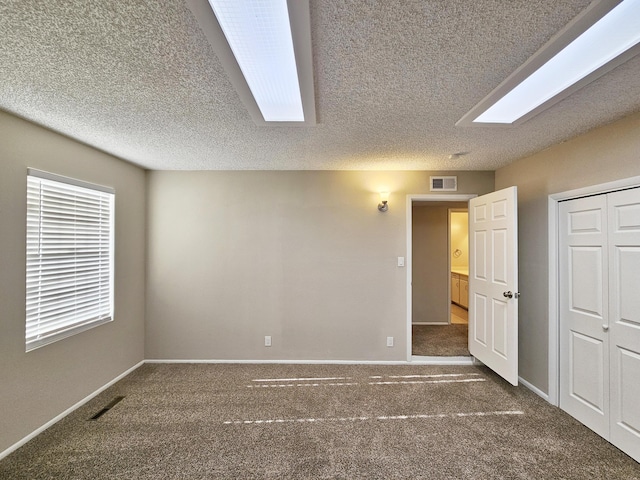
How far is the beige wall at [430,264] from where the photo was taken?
546cm

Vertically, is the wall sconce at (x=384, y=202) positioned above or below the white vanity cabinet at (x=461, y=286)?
above

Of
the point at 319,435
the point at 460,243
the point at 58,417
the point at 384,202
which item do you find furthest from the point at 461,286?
the point at 58,417

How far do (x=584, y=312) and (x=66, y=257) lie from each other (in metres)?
4.56

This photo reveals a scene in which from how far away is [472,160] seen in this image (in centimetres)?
321

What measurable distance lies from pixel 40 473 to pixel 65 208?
1978mm

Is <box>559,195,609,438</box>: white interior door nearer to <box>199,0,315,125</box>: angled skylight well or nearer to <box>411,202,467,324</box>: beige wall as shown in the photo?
<box>199,0,315,125</box>: angled skylight well

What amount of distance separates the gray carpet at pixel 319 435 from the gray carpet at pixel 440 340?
2.28 ft

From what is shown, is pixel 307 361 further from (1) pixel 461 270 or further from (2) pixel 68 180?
(1) pixel 461 270

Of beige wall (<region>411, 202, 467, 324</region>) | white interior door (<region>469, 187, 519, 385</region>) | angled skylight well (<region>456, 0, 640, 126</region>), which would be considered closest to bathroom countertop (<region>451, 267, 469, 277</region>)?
beige wall (<region>411, 202, 467, 324</region>)

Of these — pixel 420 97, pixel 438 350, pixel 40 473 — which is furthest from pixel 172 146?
pixel 438 350

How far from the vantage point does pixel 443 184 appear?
3.70 metres

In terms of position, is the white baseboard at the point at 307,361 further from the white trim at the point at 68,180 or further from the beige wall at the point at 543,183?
the white trim at the point at 68,180

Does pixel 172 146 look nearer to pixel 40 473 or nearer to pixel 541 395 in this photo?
pixel 40 473

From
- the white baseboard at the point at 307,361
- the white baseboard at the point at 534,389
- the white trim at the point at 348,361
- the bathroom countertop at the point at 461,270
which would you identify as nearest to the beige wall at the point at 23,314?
the white baseboard at the point at 307,361
